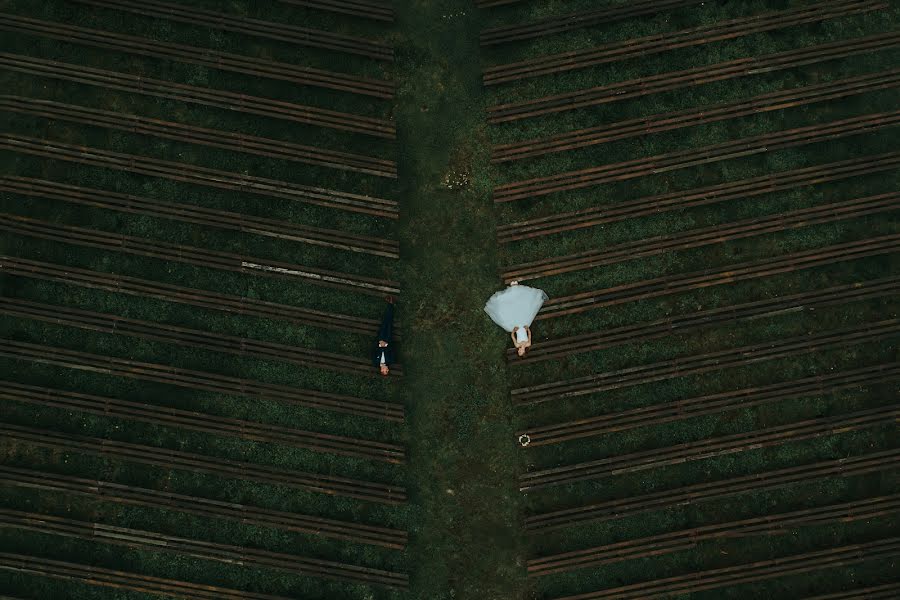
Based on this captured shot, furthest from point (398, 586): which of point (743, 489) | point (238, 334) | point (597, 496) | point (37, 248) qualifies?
point (37, 248)

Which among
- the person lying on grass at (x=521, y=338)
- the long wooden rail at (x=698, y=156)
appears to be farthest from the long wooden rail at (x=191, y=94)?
the person lying on grass at (x=521, y=338)

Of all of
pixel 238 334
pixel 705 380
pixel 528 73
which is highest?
pixel 528 73

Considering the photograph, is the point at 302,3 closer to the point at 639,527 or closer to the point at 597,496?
the point at 597,496

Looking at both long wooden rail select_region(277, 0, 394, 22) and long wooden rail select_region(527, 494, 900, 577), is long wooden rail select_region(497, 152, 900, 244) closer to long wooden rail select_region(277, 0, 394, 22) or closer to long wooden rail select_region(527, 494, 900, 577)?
long wooden rail select_region(277, 0, 394, 22)

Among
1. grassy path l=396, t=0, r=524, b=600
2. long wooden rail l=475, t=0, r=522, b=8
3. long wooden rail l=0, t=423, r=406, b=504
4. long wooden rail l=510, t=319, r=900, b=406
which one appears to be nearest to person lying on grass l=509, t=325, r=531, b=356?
grassy path l=396, t=0, r=524, b=600

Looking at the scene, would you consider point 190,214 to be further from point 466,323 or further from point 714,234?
point 714,234

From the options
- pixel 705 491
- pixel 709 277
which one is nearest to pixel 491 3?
pixel 709 277
